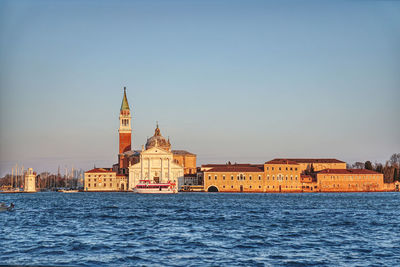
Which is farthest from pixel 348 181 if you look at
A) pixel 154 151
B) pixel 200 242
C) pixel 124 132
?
pixel 200 242

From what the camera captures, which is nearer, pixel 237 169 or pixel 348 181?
pixel 237 169

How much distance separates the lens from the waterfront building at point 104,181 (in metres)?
121

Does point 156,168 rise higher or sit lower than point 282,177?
higher

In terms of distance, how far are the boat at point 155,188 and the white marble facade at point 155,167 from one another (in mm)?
5296

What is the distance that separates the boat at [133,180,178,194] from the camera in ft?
342

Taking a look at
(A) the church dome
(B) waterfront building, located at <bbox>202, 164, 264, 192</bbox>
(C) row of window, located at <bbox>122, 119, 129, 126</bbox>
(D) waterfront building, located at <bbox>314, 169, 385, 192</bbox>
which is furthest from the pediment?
(D) waterfront building, located at <bbox>314, 169, 385, 192</bbox>

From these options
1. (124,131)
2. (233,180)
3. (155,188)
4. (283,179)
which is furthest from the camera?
(124,131)

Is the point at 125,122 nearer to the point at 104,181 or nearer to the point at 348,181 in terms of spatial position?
the point at 104,181

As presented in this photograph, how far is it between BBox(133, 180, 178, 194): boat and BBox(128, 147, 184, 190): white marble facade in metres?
5.30

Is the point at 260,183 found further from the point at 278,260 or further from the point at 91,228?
the point at 278,260

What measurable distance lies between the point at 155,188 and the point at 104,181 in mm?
19453

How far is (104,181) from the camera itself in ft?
399

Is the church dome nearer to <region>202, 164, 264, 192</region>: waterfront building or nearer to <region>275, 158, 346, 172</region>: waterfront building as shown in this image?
<region>202, 164, 264, 192</region>: waterfront building

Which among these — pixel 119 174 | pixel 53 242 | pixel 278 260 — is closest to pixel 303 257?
pixel 278 260
